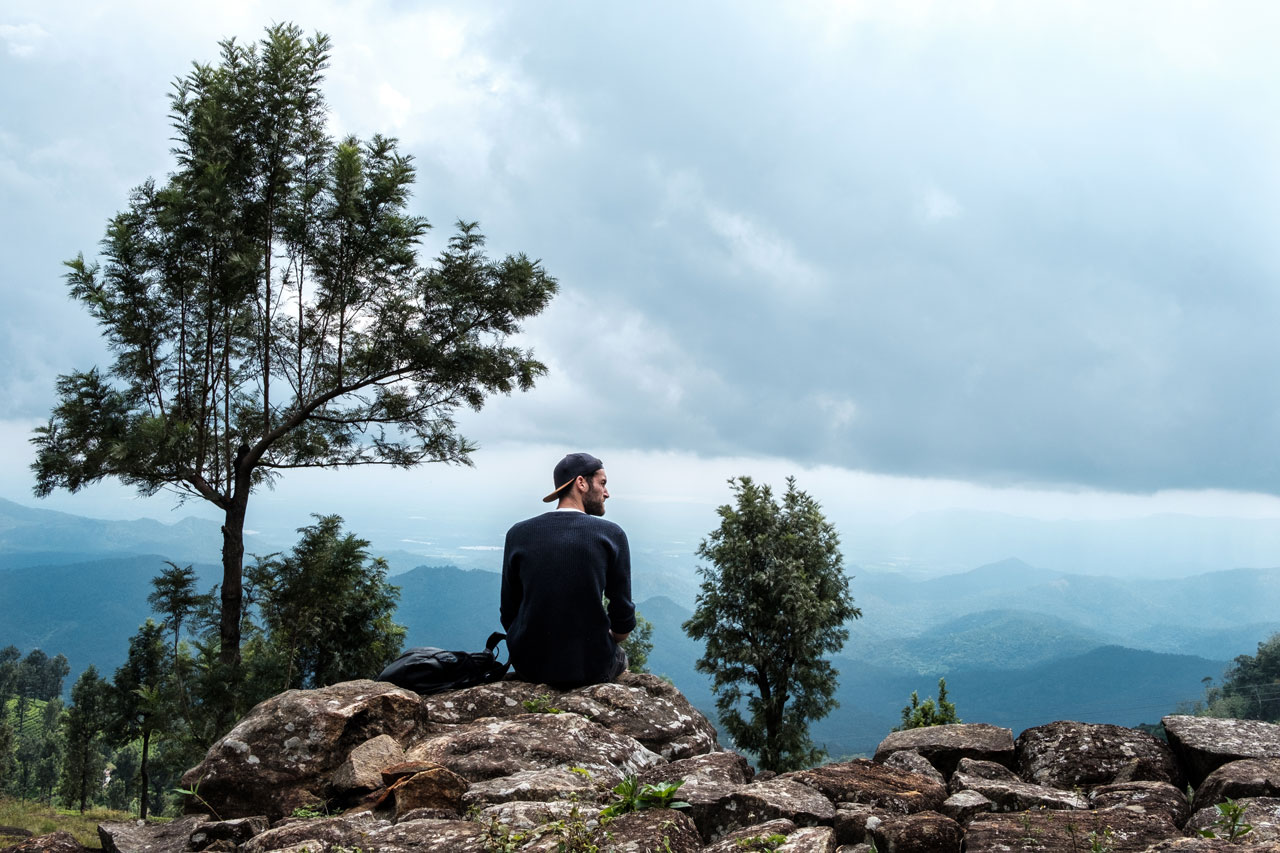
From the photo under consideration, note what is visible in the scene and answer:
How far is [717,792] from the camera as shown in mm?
5648

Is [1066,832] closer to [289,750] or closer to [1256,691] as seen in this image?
[289,750]

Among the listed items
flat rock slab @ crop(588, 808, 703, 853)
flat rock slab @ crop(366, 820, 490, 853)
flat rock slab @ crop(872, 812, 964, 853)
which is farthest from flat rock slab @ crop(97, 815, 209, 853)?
flat rock slab @ crop(872, 812, 964, 853)

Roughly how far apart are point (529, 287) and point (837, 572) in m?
29.5

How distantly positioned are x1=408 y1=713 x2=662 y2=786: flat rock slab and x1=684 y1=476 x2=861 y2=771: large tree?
118ft

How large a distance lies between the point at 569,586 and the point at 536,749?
1766mm

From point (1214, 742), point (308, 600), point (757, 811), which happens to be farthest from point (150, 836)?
point (308, 600)

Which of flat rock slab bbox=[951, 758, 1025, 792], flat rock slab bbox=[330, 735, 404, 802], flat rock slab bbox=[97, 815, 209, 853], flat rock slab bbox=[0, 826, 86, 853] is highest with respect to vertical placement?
flat rock slab bbox=[330, 735, 404, 802]

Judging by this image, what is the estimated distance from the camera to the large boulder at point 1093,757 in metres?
6.76

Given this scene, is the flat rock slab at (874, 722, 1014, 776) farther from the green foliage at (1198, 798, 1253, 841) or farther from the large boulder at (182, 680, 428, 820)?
the large boulder at (182, 680, 428, 820)

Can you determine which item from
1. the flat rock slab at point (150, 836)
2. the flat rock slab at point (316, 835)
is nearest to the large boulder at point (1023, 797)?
the flat rock slab at point (316, 835)

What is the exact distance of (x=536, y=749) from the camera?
666 centimetres

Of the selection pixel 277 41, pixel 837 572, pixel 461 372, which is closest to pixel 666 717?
pixel 461 372

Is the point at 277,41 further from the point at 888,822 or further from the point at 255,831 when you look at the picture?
the point at 888,822

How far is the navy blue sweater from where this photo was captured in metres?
8.04
